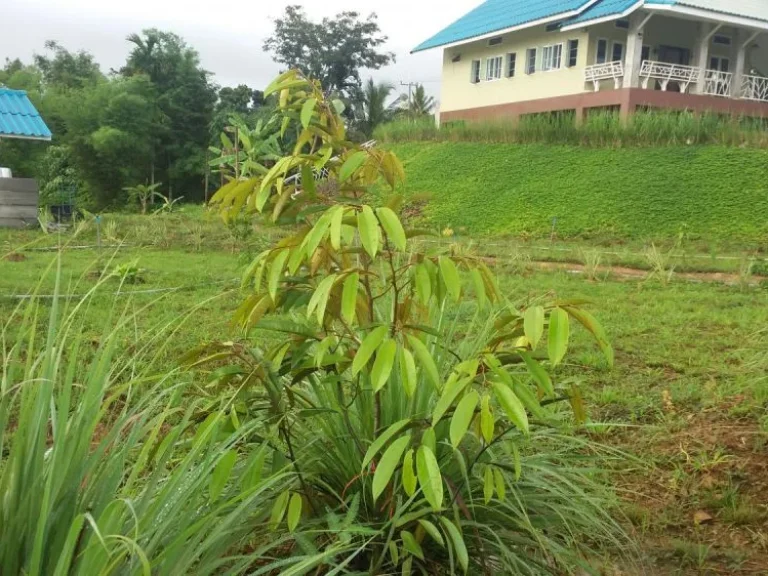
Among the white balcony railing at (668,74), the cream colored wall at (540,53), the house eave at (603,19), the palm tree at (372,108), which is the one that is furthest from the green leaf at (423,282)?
the palm tree at (372,108)

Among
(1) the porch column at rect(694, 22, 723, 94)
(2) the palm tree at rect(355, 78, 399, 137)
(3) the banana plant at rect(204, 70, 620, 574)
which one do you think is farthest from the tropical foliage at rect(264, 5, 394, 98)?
(3) the banana plant at rect(204, 70, 620, 574)

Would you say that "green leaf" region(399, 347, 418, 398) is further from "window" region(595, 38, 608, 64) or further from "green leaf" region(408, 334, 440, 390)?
"window" region(595, 38, 608, 64)

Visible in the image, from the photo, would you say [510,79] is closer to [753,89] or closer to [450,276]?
[753,89]

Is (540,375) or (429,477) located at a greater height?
(540,375)

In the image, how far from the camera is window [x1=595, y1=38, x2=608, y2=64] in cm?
1736

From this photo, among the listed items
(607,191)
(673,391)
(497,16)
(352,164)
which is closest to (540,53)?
(497,16)

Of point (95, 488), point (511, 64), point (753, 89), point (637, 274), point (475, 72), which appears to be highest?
point (511, 64)

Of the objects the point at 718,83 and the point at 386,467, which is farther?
the point at 718,83

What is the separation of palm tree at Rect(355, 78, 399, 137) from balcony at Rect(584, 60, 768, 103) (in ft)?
39.2

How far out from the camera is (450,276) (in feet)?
3.95

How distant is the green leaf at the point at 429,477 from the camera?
1.10m

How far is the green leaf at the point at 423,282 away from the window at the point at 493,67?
19414mm

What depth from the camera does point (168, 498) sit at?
1.15 metres

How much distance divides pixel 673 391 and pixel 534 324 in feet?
7.66
